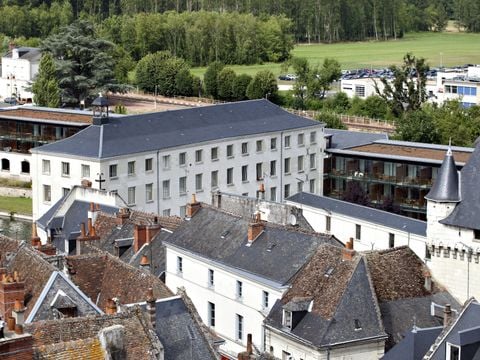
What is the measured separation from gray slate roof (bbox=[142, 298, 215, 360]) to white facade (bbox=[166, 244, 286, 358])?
12073 millimetres

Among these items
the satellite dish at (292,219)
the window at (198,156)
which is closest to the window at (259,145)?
the window at (198,156)

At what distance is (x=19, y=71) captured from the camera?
474 feet

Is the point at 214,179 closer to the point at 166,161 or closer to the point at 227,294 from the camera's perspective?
the point at 166,161

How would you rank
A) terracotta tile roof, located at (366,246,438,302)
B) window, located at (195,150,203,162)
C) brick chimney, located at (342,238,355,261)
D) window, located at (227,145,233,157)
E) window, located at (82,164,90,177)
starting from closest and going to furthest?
brick chimney, located at (342,238,355,261) < terracotta tile roof, located at (366,246,438,302) < window, located at (82,164,90,177) < window, located at (195,150,203,162) < window, located at (227,145,233,157)

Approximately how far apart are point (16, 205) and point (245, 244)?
4611 centimetres

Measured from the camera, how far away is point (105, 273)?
39250 millimetres

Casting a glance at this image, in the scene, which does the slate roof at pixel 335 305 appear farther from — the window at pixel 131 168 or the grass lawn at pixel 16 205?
the grass lawn at pixel 16 205

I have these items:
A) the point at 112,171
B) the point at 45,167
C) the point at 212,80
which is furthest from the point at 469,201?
the point at 212,80

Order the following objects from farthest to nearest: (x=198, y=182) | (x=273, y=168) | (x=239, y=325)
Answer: (x=273, y=168), (x=198, y=182), (x=239, y=325)

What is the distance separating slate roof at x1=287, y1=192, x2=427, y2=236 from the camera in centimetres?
5628

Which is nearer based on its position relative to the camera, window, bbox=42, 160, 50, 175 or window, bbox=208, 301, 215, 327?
window, bbox=208, 301, 215, 327

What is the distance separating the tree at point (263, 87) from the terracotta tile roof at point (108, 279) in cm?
10227

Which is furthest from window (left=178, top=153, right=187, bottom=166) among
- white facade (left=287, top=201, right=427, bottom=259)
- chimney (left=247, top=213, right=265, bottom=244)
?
chimney (left=247, top=213, right=265, bottom=244)

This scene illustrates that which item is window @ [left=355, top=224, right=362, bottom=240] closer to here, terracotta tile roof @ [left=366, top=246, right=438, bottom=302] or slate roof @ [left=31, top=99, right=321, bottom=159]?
terracotta tile roof @ [left=366, top=246, right=438, bottom=302]
